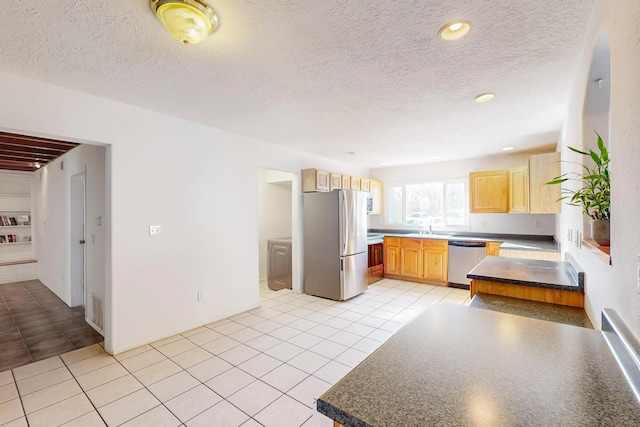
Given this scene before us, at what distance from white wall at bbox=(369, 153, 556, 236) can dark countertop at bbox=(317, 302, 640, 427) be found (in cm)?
455

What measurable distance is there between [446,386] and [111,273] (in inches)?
116

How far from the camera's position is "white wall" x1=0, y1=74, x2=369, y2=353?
239cm

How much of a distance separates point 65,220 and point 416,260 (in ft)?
18.6

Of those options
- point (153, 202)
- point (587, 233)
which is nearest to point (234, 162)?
point (153, 202)

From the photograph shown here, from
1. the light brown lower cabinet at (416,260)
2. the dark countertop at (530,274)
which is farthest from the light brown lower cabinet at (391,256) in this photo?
the dark countertop at (530,274)

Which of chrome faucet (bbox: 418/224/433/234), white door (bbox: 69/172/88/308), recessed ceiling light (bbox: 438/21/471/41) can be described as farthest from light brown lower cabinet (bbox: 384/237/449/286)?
white door (bbox: 69/172/88/308)

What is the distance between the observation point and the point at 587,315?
5.17 feet

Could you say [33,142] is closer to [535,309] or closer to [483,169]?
[535,309]

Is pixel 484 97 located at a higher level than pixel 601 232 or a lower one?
higher

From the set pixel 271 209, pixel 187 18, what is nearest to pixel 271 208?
pixel 271 209

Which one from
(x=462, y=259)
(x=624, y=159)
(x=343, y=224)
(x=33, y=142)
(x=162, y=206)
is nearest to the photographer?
Result: (x=624, y=159)

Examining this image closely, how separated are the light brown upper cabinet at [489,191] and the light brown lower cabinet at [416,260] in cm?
86

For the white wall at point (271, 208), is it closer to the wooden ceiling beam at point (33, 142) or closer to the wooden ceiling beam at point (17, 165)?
the wooden ceiling beam at point (33, 142)

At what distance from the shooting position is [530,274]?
2.00 meters
